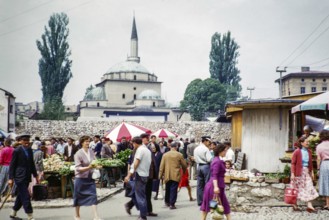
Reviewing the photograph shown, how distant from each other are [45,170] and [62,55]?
40780 millimetres

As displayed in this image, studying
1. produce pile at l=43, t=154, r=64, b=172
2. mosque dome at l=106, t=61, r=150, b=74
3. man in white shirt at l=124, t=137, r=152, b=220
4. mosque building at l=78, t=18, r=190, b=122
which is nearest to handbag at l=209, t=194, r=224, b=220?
man in white shirt at l=124, t=137, r=152, b=220

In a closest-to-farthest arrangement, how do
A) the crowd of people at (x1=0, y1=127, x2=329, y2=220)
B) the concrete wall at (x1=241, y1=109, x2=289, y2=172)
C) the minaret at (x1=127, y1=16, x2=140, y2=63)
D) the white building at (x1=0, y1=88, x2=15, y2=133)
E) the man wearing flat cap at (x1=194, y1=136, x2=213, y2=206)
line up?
the crowd of people at (x1=0, y1=127, x2=329, y2=220) → the man wearing flat cap at (x1=194, y1=136, x2=213, y2=206) → the concrete wall at (x1=241, y1=109, x2=289, y2=172) → the white building at (x1=0, y1=88, x2=15, y2=133) → the minaret at (x1=127, y1=16, x2=140, y2=63)

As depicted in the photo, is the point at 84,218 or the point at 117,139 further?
the point at 117,139

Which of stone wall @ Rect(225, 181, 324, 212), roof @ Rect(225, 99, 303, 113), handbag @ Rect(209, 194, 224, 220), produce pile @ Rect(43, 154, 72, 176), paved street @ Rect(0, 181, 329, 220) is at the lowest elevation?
paved street @ Rect(0, 181, 329, 220)

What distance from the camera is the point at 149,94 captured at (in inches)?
3314

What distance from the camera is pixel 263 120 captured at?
14.2 m

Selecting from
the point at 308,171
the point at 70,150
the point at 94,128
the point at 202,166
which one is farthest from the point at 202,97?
the point at 308,171

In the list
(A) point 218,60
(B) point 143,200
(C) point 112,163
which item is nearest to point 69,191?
(C) point 112,163

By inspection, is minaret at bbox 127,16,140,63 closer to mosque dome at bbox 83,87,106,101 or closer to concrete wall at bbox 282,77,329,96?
mosque dome at bbox 83,87,106,101

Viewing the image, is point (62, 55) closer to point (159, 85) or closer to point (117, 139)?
point (117, 139)

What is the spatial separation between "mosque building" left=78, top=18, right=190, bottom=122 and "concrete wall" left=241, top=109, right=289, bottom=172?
210ft

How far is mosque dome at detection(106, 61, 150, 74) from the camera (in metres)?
89.8

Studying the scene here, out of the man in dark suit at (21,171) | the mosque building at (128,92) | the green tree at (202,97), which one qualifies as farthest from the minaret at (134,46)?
the man in dark suit at (21,171)

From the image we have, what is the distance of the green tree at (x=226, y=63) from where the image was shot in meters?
65.9
